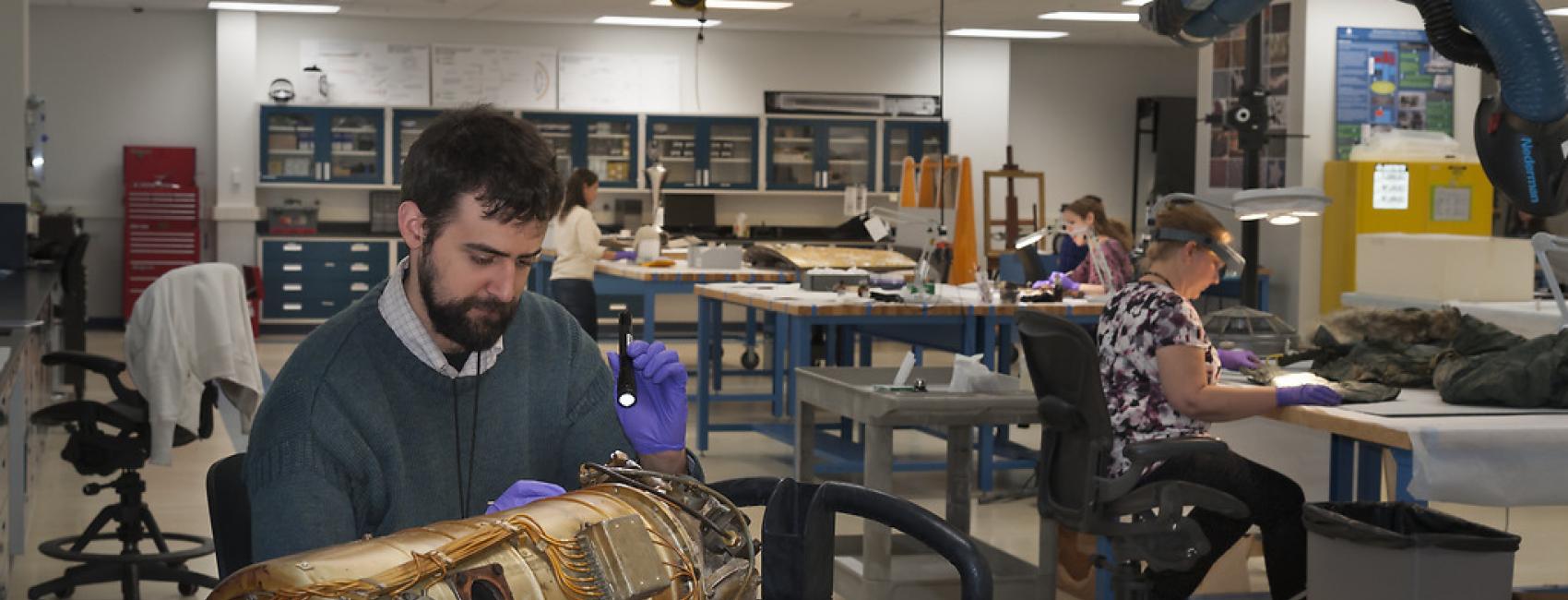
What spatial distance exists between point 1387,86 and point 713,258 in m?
3.99

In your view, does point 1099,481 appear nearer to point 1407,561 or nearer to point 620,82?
point 1407,561

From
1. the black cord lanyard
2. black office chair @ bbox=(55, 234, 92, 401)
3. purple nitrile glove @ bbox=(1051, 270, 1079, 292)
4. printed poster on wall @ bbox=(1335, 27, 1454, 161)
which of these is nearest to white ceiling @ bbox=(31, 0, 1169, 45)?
printed poster on wall @ bbox=(1335, 27, 1454, 161)

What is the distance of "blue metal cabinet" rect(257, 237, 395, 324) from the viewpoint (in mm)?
12750

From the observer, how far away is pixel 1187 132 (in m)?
15.0

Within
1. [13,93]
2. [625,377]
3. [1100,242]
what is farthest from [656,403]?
[13,93]

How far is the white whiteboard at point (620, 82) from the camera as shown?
1339 cm

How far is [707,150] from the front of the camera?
13766mm

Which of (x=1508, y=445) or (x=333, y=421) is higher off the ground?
(x=333, y=421)

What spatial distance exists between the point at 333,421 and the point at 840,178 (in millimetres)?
12491

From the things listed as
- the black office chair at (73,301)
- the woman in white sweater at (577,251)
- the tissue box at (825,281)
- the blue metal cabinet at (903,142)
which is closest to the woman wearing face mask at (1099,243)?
the tissue box at (825,281)

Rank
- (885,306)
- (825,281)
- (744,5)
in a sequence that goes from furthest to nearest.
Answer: (744,5) → (825,281) → (885,306)

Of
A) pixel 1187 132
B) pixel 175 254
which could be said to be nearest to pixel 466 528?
pixel 175 254

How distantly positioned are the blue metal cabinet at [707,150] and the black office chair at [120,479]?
8726 millimetres

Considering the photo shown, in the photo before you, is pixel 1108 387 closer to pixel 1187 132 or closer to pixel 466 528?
pixel 466 528
